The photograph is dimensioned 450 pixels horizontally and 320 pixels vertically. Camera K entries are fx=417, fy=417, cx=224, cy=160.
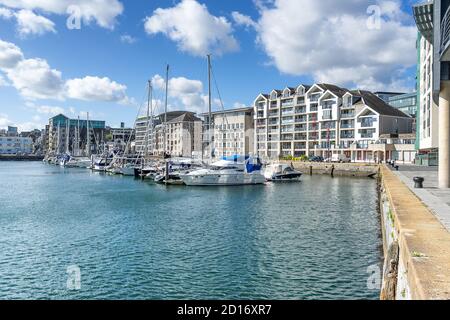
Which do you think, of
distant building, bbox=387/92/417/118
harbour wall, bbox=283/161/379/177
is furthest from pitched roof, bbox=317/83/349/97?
distant building, bbox=387/92/417/118

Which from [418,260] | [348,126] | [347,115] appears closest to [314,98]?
[347,115]

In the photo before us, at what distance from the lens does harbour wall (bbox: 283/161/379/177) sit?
79756 millimetres

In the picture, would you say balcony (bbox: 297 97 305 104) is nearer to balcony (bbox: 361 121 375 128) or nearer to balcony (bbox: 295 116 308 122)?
balcony (bbox: 295 116 308 122)

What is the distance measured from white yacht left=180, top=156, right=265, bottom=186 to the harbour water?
16568mm

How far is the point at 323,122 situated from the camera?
112625 mm

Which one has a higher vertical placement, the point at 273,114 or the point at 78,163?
the point at 273,114

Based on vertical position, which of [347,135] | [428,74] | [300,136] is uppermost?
[428,74]

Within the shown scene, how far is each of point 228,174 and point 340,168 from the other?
35.1 meters

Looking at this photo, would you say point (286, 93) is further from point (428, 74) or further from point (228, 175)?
point (428, 74)

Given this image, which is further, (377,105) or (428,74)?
(377,105)

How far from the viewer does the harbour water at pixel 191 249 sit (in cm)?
1579

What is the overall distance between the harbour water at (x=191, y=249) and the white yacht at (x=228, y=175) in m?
16.6

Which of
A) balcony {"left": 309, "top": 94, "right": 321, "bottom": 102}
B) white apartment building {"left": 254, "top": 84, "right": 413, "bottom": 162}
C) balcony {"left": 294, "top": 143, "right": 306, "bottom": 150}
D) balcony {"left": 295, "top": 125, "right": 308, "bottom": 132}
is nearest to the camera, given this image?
white apartment building {"left": 254, "top": 84, "right": 413, "bottom": 162}

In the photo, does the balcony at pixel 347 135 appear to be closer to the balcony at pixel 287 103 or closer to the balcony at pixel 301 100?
the balcony at pixel 301 100
